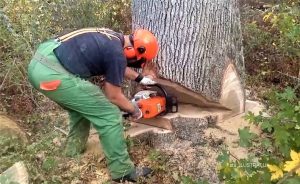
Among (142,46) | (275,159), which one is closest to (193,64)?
(142,46)

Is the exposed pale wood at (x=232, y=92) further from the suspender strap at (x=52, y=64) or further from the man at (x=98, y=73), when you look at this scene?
the suspender strap at (x=52, y=64)

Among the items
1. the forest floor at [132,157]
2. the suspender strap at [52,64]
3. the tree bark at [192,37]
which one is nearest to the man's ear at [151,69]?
the tree bark at [192,37]

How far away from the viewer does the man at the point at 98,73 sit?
373cm

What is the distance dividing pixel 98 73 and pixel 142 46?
0.45 meters

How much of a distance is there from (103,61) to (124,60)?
0.58 feet

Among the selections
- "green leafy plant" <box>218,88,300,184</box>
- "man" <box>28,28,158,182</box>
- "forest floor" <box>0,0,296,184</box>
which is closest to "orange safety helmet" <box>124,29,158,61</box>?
"man" <box>28,28,158,182</box>

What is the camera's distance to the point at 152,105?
161 inches

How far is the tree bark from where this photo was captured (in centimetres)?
411

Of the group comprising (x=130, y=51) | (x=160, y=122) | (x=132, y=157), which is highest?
(x=130, y=51)

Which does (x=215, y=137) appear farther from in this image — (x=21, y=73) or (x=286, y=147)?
(x=21, y=73)

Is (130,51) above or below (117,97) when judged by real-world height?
above

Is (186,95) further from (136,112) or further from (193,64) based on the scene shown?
(136,112)

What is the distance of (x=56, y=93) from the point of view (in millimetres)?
3789

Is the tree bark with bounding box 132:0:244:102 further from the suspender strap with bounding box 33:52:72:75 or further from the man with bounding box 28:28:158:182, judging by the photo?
the suspender strap with bounding box 33:52:72:75
